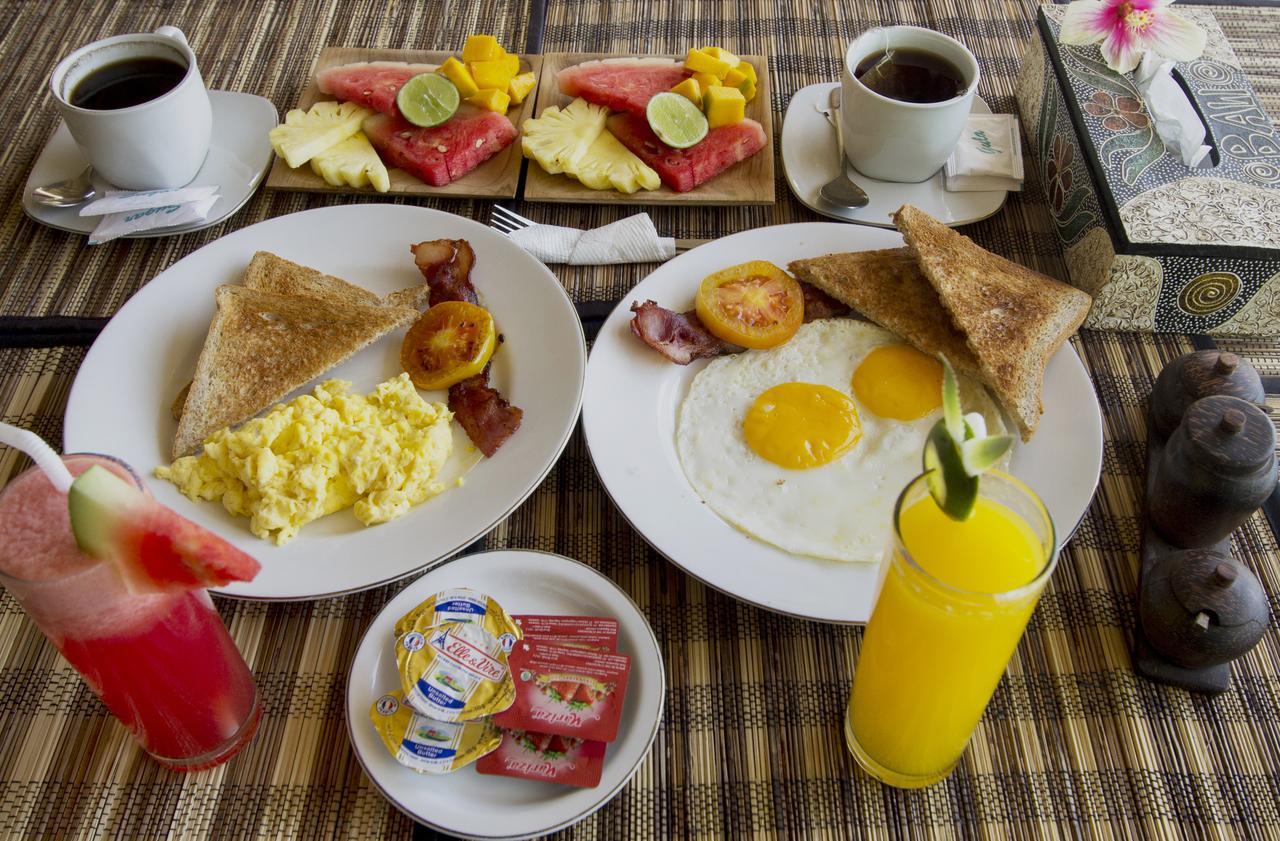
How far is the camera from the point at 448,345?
183 centimetres

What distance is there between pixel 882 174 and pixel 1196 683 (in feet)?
4.27

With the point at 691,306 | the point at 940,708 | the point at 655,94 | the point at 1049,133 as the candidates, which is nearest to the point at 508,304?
the point at 691,306

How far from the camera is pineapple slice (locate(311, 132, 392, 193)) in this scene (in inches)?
88.1

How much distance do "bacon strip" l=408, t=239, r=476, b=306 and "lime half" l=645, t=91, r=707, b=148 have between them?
59cm

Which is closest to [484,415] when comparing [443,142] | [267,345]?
[267,345]

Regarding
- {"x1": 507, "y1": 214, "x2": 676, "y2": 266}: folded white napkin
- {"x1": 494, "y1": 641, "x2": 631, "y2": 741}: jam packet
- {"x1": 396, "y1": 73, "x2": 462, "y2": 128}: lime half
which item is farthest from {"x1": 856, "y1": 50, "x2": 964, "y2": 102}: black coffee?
{"x1": 494, "y1": 641, "x2": 631, "y2": 741}: jam packet

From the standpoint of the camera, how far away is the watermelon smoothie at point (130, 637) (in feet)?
3.49

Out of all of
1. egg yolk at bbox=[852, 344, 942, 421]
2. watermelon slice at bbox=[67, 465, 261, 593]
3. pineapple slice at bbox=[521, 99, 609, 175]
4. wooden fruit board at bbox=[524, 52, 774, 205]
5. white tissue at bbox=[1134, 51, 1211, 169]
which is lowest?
egg yolk at bbox=[852, 344, 942, 421]

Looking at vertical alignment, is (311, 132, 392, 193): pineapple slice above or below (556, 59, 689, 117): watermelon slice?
below

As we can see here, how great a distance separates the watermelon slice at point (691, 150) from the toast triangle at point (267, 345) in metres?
0.72

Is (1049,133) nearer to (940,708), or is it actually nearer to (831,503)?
(831,503)

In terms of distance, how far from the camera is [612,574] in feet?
5.39

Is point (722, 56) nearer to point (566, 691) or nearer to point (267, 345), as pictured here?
point (267, 345)

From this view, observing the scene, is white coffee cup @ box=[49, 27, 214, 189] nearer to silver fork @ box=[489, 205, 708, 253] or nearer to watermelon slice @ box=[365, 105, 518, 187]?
watermelon slice @ box=[365, 105, 518, 187]
